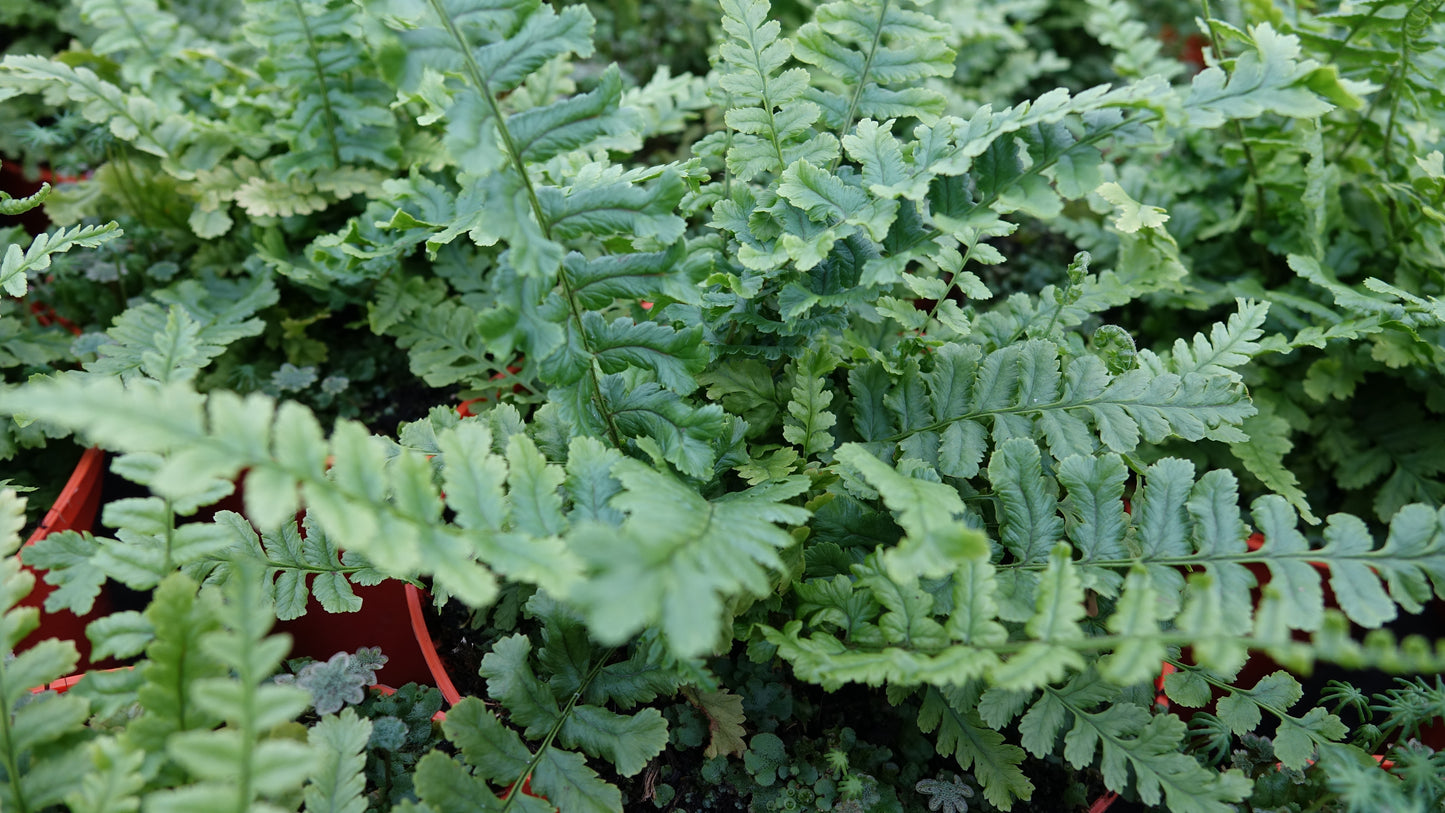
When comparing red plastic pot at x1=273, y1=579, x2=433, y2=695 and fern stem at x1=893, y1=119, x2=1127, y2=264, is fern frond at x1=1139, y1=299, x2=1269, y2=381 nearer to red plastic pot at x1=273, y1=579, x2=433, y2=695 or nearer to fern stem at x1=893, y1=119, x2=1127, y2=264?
fern stem at x1=893, y1=119, x2=1127, y2=264

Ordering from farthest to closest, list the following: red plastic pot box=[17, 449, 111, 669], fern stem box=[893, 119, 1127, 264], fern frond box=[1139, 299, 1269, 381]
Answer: red plastic pot box=[17, 449, 111, 669] → fern frond box=[1139, 299, 1269, 381] → fern stem box=[893, 119, 1127, 264]

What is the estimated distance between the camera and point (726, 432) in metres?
1.43

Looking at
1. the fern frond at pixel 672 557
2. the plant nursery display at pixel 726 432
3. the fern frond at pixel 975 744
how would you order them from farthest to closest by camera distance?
the fern frond at pixel 975 744, the plant nursery display at pixel 726 432, the fern frond at pixel 672 557

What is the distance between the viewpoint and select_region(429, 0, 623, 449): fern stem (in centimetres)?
106

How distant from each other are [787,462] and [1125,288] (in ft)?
2.46

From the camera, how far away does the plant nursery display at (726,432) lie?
103cm

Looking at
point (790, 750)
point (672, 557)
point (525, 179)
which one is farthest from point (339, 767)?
point (525, 179)

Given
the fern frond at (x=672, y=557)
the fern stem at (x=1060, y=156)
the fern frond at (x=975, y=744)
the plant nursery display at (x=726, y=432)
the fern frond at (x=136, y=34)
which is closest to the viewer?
the fern frond at (x=672, y=557)

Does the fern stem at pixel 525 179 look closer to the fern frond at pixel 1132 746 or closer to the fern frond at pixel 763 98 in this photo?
the fern frond at pixel 763 98

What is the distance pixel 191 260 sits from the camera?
2.06 meters

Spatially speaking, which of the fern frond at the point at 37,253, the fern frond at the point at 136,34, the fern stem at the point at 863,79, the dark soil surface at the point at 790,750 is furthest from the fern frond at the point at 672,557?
the fern frond at the point at 136,34

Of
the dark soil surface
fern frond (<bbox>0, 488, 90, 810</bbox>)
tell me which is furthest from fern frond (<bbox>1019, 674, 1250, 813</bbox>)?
fern frond (<bbox>0, 488, 90, 810</bbox>)

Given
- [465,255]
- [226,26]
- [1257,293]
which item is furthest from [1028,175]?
[226,26]

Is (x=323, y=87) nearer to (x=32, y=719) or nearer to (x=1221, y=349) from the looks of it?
(x=32, y=719)
